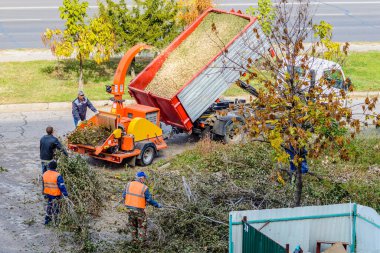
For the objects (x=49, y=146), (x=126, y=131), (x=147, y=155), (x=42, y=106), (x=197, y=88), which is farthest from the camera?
(x=42, y=106)

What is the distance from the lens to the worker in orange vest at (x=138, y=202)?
12594mm

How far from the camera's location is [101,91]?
76.3ft

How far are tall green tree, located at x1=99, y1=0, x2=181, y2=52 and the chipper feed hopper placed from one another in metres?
5.80

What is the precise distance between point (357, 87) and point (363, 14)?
11840 mm

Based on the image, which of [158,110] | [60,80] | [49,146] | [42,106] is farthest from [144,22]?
[49,146]

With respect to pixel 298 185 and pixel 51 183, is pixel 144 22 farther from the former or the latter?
pixel 298 185

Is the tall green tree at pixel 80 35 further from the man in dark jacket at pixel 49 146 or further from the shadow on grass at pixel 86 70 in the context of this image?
the man in dark jacket at pixel 49 146

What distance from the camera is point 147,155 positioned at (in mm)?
17141

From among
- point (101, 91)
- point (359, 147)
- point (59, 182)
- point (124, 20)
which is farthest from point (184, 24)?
point (59, 182)

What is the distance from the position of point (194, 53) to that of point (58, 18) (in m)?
14.4

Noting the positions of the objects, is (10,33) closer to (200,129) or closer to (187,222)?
(200,129)

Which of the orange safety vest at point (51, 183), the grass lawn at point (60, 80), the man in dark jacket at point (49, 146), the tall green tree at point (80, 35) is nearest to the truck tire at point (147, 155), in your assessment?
the man in dark jacket at point (49, 146)

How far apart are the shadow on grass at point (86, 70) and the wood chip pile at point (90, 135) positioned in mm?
7924

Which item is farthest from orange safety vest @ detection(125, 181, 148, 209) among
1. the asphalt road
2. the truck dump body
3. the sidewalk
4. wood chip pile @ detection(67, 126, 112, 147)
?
the asphalt road
